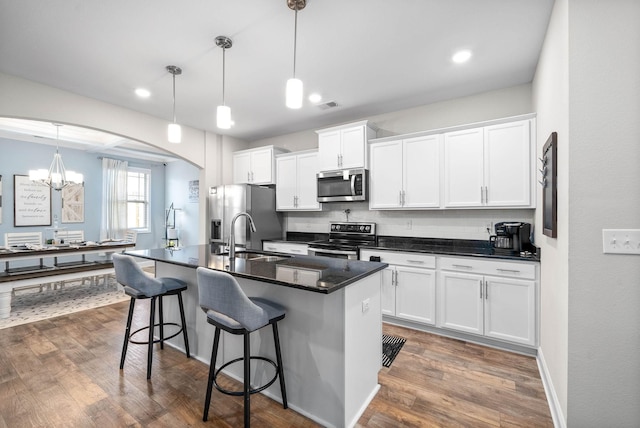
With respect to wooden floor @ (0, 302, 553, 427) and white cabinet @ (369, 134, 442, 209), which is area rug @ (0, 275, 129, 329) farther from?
white cabinet @ (369, 134, 442, 209)

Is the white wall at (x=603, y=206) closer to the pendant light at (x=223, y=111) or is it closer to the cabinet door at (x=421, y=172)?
the cabinet door at (x=421, y=172)

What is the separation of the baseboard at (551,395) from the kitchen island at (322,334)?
3.61ft

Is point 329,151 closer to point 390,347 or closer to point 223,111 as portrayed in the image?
point 223,111

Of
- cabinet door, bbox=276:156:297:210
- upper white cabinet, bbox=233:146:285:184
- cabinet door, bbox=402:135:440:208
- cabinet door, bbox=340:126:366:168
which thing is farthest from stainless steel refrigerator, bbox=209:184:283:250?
cabinet door, bbox=402:135:440:208

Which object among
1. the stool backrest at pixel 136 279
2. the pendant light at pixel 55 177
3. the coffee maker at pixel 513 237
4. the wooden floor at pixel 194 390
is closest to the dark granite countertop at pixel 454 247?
the coffee maker at pixel 513 237

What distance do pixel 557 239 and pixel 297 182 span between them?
137 inches

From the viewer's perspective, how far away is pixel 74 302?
443 centimetres

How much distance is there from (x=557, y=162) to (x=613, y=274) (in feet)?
2.41

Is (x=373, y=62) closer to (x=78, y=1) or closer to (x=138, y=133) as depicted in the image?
(x=78, y=1)

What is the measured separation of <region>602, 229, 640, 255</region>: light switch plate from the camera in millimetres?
1472

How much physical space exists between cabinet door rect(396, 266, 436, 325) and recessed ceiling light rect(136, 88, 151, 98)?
11.8 feet

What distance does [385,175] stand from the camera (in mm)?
3805

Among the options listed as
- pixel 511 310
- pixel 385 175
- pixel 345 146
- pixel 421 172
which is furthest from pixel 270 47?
pixel 511 310

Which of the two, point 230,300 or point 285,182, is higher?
point 285,182
